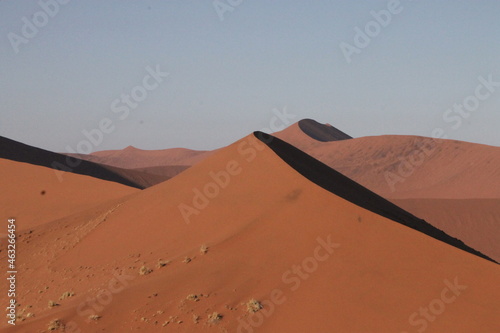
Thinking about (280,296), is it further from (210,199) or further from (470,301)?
(210,199)

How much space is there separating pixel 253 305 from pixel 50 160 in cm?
4688

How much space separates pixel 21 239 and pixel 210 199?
10.1 m

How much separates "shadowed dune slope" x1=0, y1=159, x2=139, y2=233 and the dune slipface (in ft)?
33.8

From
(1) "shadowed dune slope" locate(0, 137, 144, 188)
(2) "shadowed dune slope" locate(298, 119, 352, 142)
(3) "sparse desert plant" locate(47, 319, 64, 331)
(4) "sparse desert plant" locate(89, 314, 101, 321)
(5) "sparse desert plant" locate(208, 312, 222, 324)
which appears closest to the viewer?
(5) "sparse desert plant" locate(208, 312, 222, 324)

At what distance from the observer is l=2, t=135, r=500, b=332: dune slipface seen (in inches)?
416

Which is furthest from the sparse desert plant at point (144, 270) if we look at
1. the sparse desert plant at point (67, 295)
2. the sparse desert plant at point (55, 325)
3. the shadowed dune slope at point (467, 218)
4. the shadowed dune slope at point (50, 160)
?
the shadowed dune slope at point (50, 160)

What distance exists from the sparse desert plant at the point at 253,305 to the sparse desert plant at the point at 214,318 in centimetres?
59

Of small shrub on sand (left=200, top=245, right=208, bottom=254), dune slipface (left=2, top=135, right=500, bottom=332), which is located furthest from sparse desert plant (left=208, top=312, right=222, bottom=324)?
small shrub on sand (left=200, top=245, right=208, bottom=254)

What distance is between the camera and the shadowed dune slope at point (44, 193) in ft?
87.5

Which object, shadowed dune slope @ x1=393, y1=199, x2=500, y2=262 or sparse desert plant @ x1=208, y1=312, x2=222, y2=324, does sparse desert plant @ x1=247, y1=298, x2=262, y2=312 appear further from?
shadowed dune slope @ x1=393, y1=199, x2=500, y2=262

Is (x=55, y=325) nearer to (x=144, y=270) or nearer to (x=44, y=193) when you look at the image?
(x=144, y=270)

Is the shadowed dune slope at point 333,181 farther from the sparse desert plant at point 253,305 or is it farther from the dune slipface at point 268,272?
the sparse desert plant at point 253,305

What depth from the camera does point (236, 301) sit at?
1116cm

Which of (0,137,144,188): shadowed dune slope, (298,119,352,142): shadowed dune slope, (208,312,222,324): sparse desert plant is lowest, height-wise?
(208,312,222,324): sparse desert plant
